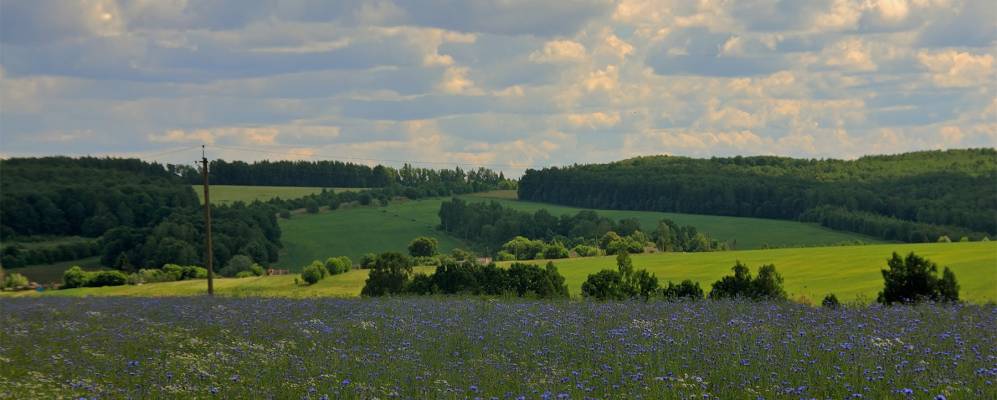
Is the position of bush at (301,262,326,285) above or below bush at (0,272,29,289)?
above

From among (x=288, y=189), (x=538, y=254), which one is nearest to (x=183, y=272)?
(x=538, y=254)

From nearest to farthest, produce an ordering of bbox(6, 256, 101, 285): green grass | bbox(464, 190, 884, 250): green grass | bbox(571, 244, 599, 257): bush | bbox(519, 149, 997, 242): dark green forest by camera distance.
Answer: bbox(6, 256, 101, 285): green grass
bbox(571, 244, 599, 257): bush
bbox(464, 190, 884, 250): green grass
bbox(519, 149, 997, 242): dark green forest

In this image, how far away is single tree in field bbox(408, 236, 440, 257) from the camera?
12748 centimetres

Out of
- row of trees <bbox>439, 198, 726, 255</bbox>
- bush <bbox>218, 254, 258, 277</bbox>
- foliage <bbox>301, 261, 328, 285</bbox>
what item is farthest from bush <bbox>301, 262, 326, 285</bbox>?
row of trees <bbox>439, 198, 726, 255</bbox>

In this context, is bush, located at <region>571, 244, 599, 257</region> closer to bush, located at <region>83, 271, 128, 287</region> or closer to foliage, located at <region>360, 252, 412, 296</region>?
bush, located at <region>83, 271, 128, 287</region>

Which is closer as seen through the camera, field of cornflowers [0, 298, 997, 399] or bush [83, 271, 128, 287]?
field of cornflowers [0, 298, 997, 399]

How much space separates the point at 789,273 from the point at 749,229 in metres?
74.2

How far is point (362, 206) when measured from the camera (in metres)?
170

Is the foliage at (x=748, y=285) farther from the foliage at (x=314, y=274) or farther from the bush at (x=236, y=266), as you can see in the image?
the bush at (x=236, y=266)

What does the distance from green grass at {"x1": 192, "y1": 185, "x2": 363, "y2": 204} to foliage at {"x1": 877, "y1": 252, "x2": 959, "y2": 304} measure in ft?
427

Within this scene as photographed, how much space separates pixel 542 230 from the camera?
14600 cm

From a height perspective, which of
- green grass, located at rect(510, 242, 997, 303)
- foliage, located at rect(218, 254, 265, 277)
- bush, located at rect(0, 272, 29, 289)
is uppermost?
green grass, located at rect(510, 242, 997, 303)

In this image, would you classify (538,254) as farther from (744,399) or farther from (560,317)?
(744,399)

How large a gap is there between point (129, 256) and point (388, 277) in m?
74.3
